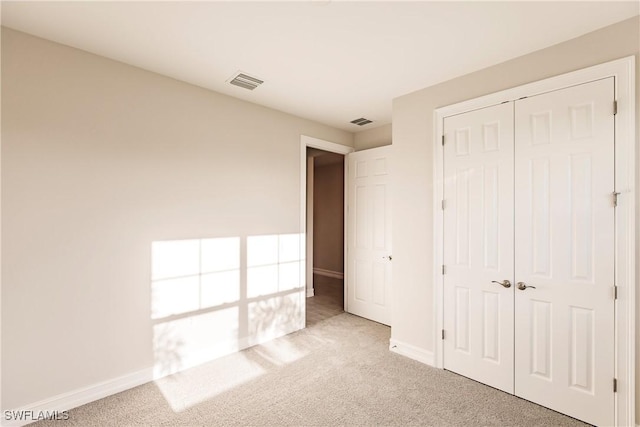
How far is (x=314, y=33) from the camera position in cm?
213

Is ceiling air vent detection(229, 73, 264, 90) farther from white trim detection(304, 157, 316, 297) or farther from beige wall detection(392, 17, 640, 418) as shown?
white trim detection(304, 157, 316, 297)

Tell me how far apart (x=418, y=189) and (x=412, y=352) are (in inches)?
64.5

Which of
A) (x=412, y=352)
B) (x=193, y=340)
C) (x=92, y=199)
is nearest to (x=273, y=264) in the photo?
(x=193, y=340)

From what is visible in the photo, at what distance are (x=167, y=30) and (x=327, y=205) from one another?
5.47m

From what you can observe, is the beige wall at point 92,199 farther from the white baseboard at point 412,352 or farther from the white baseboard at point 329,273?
the white baseboard at point 329,273

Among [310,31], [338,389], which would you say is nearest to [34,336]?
[338,389]

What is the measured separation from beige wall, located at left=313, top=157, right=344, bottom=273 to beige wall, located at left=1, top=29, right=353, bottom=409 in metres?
3.95

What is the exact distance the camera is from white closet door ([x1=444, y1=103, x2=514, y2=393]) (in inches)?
98.3

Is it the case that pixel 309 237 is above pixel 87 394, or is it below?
above

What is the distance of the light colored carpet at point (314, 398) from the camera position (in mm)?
2145

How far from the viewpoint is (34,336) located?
2.12 m

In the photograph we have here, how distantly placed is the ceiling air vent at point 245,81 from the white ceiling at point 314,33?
8 cm

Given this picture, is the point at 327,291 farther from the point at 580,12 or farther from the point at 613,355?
the point at 580,12

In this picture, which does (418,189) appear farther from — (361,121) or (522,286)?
(361,121)
